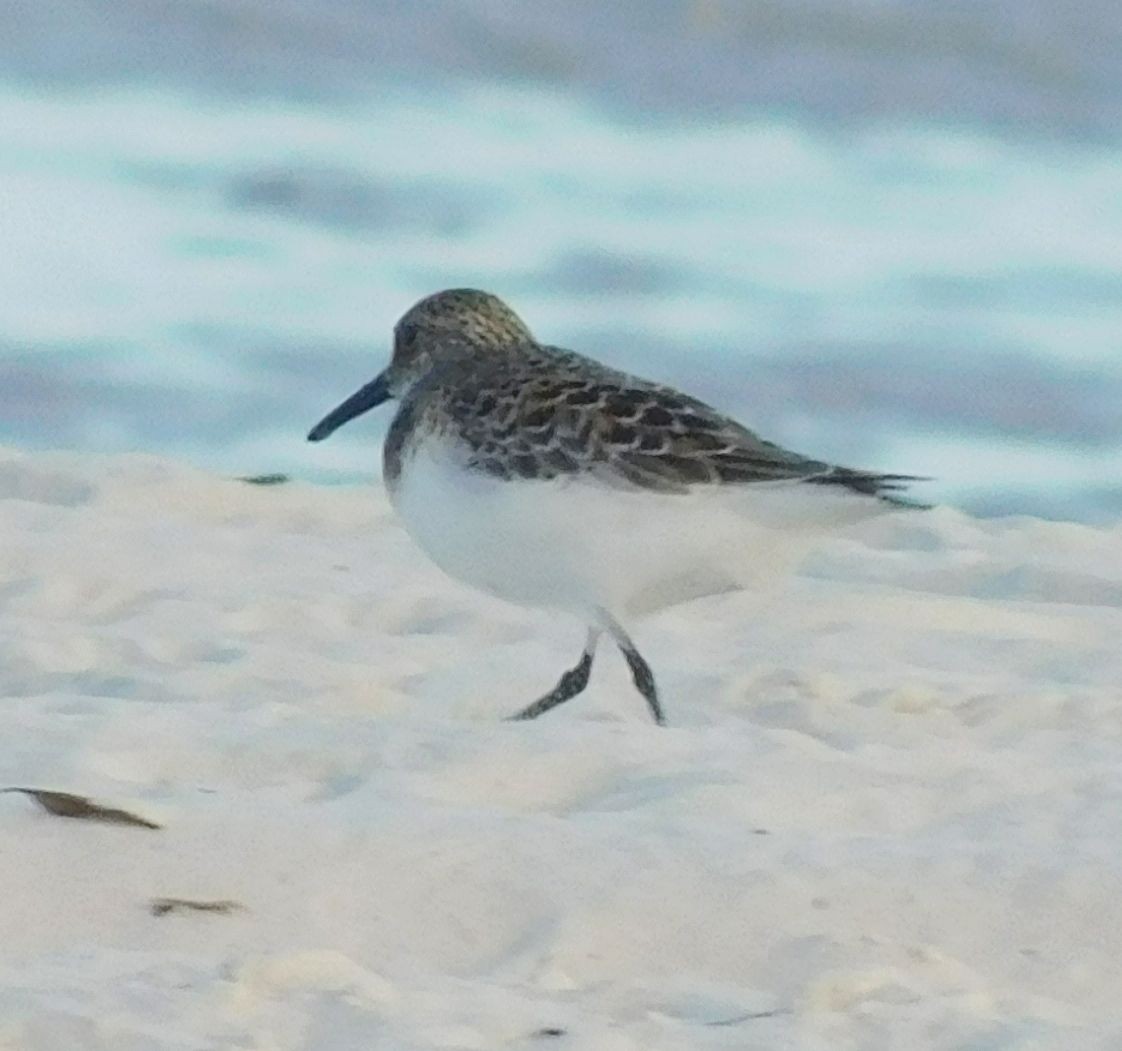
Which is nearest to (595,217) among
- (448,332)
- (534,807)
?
(448,332)

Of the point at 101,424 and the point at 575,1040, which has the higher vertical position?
the point at 575,1040

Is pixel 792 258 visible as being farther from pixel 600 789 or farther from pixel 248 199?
pixel 600 789

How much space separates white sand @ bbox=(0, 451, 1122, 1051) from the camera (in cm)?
316

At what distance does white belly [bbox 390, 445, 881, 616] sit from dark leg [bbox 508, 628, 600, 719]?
0.47ft

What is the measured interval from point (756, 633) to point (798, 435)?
2684 millimetres

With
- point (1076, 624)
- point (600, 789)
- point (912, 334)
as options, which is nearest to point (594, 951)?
point (600, 789)

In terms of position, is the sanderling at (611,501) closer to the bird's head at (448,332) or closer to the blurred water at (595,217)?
the bird's head at (448,332)

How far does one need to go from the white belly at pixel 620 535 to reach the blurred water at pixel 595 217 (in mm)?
2725

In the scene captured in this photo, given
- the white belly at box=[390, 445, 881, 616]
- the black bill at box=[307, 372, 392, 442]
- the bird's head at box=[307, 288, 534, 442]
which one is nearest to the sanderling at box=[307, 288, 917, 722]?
the white belly at box=[390, 445, 881, 616]

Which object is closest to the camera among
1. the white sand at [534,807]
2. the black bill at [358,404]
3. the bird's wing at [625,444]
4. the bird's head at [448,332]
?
the white sand at [534,807]

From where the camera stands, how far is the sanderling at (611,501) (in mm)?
4867

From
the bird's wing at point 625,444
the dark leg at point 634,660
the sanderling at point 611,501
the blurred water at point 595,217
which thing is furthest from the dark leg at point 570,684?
the blurred water at point 595,217

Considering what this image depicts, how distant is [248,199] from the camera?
10.2m

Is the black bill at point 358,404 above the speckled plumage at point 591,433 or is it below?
below
